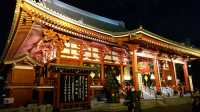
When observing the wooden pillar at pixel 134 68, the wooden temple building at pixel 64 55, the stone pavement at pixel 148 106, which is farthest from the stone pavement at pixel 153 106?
the wooden pillar at pixel 134 68

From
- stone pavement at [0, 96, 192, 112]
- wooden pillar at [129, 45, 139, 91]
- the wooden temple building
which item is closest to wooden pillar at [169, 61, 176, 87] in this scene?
the wooden temple building

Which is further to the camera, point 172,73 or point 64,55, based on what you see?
point 172,73

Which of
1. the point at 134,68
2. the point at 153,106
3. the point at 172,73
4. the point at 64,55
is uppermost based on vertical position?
the point at 64,55

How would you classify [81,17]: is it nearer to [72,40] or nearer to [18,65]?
[72,40]

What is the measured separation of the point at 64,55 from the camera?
1456 cm

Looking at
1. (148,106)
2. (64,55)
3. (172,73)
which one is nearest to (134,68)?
Answer: (148,106)

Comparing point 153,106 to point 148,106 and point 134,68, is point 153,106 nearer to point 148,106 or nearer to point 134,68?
point 148,106

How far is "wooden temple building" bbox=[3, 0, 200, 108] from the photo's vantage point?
11258 mm

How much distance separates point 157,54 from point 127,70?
4.21m

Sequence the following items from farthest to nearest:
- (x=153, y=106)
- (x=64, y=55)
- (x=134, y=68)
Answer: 1. (x=134, y=68)
2. (x=153, y=106)
3. (x=64, y=55)

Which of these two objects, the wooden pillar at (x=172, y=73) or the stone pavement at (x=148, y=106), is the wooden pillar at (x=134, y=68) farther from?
the wooden pillar at (x=172, y=73)

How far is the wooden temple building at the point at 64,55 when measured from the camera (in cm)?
1126

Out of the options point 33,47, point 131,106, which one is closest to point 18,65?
point 33,47

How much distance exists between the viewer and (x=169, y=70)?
2417 cm
